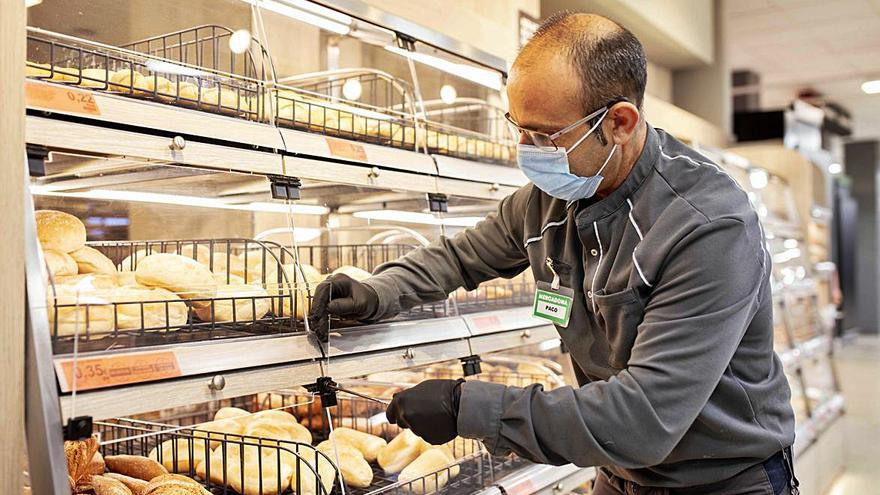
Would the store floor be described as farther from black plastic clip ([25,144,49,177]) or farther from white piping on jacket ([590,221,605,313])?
black plastic clip ([25,144,49,177])

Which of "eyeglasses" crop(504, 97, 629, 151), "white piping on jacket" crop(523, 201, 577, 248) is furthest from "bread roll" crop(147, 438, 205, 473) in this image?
"eyeglasses" crop(504, 97, 629, 151)

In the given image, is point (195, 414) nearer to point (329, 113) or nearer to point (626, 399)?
point (329, 113)

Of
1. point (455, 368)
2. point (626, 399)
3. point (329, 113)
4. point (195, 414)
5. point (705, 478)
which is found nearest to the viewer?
point (626, 399)

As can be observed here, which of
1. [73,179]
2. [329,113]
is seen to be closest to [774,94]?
[329,113]

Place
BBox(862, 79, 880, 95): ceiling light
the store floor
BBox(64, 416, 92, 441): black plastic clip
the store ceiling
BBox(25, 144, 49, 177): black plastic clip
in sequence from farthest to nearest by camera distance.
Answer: BBox(862, 79, 880, 95): ceiling light → the store ceiling → the store floor → BBox(25, 144, 49, 177): black plastic clip → BBox(64, 416, 92, 441): black plastic clip

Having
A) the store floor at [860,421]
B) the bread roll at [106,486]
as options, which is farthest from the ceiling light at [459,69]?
the store floor at [860,421]

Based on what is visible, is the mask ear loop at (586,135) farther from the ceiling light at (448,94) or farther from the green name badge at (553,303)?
the ceiling light at (448,94)

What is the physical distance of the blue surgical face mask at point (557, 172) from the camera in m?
1.65

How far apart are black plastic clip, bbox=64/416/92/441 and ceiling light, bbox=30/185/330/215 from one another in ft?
1.32

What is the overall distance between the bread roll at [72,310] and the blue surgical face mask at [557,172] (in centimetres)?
90

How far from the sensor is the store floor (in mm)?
5465

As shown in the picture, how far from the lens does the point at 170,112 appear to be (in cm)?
155

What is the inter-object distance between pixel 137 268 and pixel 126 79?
0.38 metres

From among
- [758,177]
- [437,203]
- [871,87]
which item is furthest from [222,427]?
[871,87]
